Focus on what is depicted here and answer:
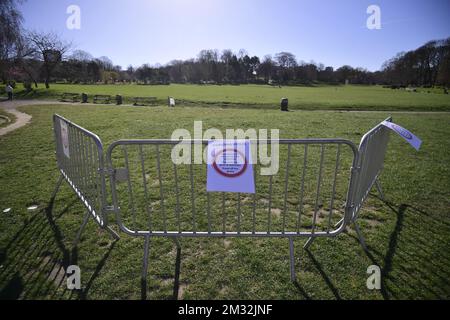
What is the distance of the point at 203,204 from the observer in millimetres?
4590

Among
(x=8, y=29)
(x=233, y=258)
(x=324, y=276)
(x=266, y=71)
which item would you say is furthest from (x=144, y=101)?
(x=266, y=71)

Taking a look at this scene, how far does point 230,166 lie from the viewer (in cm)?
283

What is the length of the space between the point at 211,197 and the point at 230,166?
222cm

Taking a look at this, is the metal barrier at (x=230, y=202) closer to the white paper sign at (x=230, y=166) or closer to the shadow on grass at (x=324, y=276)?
the white paper sign at (x=230, y=166)

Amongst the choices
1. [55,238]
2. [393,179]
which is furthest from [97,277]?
[393,179]

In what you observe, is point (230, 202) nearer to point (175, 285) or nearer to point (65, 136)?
point (175, 285)

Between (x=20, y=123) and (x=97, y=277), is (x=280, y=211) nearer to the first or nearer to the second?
(x=97, y=277)

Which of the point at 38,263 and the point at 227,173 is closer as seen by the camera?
the point at 227,173

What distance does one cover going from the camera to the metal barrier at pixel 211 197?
3.03 metres

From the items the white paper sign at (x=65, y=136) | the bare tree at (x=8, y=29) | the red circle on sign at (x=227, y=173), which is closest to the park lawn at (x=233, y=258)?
the white paper sign at (x=65, y=136)

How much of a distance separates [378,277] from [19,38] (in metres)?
27.6

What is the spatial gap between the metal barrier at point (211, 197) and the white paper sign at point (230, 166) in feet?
0.54
